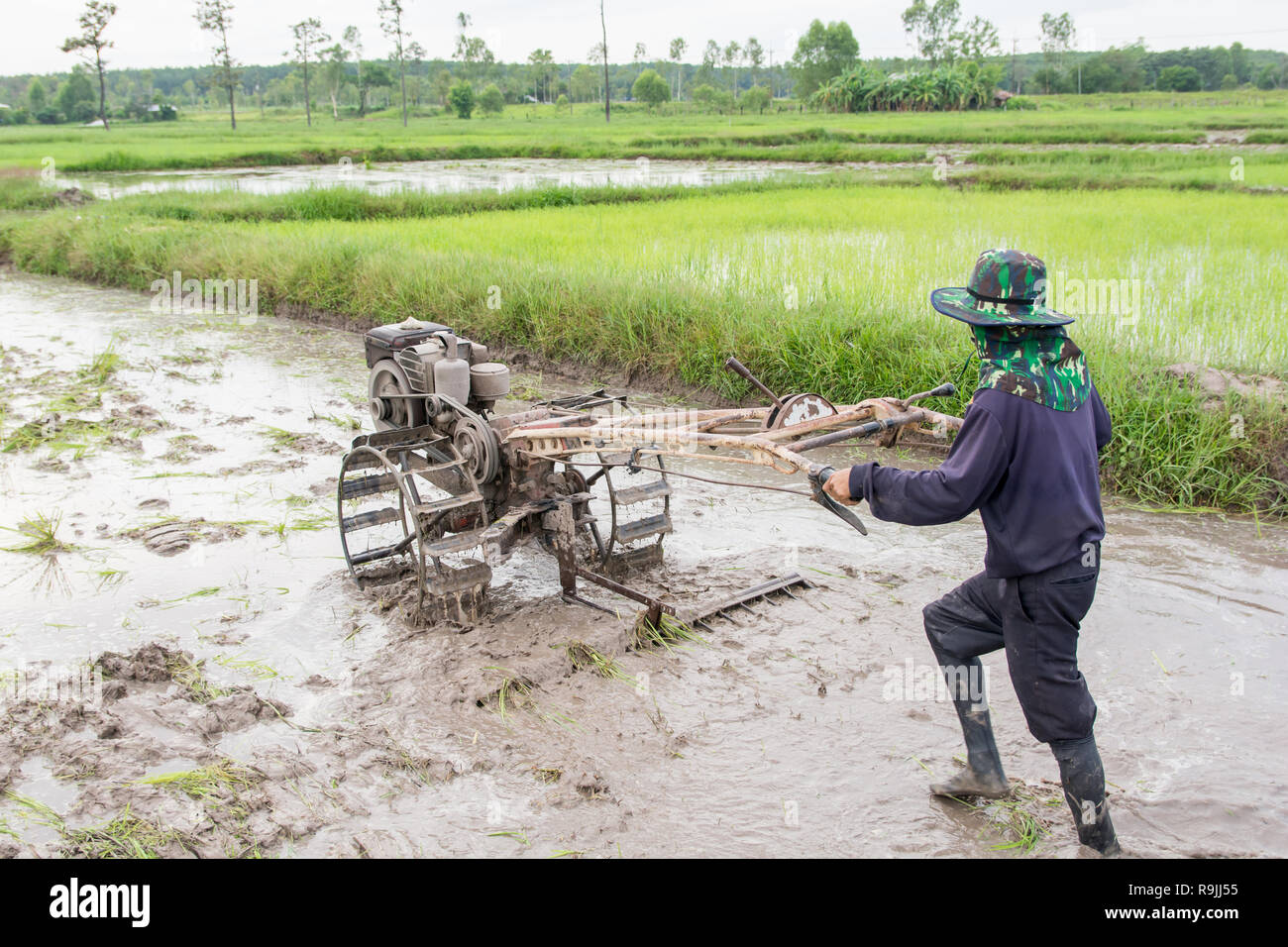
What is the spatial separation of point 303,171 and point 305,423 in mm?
20675

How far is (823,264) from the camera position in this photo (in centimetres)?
895

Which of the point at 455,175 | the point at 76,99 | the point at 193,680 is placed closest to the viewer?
the point at 193,680

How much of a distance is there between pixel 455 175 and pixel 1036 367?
72.5 ft

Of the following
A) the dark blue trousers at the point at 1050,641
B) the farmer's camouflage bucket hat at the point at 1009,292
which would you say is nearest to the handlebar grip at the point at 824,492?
the dark blue trousers at the point at 1050,641

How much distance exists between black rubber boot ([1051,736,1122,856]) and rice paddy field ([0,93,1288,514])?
313 centimetres

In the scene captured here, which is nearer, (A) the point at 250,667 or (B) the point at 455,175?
(A) the point at 250,667

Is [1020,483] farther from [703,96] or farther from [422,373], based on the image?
[703,96]

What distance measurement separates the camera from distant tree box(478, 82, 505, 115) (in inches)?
2212

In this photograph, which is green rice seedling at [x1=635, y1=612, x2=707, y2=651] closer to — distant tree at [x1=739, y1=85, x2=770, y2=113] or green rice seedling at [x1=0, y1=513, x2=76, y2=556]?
green rice seedling at [x1=0, y1=513, x2=76, y2=556]

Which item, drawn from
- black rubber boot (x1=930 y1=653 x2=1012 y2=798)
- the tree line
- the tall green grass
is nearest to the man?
black rubber boot (x1=930 y1=653 x2=1012 y2=798)

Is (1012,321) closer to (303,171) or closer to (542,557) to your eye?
(542,557)

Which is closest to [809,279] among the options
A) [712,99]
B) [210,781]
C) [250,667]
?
[250,667]

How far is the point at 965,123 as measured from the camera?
29.1 metres
